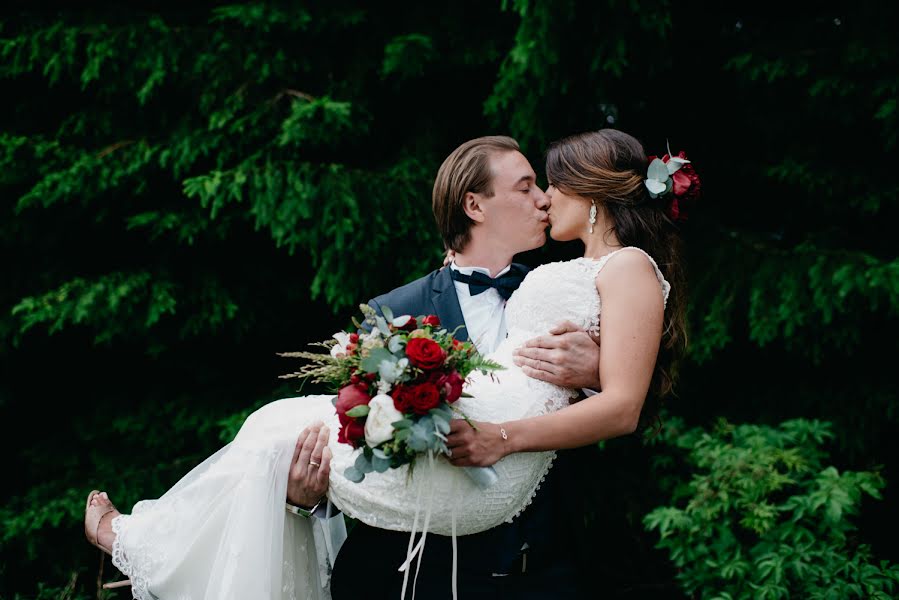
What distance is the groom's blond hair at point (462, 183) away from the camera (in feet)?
10.7

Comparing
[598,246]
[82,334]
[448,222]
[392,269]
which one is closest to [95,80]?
[82,334]

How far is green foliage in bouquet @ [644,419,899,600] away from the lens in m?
3.87

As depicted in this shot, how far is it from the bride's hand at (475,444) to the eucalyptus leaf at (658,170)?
3.50ft

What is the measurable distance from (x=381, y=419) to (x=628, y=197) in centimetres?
125

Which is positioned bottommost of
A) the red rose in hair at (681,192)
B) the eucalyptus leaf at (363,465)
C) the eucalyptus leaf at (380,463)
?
the eucalyptus leaf at (363,465)

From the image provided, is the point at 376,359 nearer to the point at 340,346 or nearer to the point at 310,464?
the point at 340,346

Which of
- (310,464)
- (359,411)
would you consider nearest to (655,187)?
(359,411)

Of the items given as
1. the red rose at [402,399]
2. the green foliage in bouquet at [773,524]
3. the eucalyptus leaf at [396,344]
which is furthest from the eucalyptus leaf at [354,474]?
the green foliage in bouquet at [773,524]

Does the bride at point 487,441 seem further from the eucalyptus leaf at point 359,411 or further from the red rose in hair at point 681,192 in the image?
the eucalyptus leaf at point 359,411

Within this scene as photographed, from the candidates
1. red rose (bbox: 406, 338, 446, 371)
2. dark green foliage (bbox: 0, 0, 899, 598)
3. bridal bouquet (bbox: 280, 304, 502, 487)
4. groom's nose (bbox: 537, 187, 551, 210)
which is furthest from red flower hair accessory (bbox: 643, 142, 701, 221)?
dark green foliage (bbox: 0, 0, 899, 598)

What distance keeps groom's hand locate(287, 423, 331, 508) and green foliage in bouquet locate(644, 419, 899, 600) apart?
2313 millimetres

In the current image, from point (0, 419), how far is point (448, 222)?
430 cm

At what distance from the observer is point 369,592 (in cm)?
270

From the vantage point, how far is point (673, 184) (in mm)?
2797
